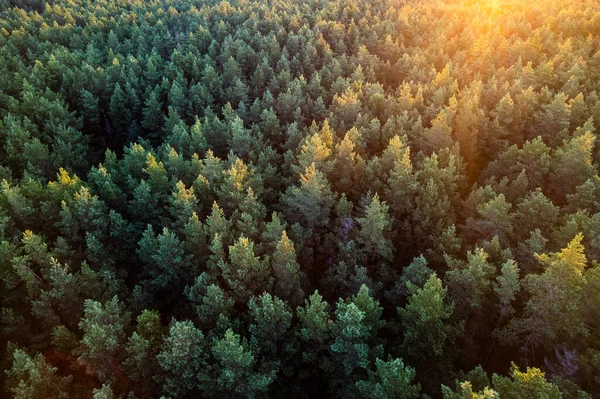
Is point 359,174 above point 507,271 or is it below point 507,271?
above

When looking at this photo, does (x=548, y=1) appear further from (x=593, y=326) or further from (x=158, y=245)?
(x=158, y=245)

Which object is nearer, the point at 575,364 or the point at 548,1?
the point at 575,364

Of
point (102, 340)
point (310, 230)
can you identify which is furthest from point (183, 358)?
point (310, 230)

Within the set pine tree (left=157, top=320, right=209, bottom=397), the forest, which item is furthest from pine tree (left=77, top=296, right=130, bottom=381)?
pine tree (left=157, top=320, right=209, bottom=397)

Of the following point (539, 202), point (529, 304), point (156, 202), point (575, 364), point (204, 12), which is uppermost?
point (204, 12)

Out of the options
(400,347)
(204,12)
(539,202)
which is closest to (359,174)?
(539,202)

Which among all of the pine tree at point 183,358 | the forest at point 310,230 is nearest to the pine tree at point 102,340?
the forest at point 310,230

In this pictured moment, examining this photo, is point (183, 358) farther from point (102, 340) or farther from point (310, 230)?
point (310, 230)

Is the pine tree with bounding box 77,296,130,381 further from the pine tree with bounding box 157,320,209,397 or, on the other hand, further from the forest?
the pine tree with bounding box 157,320,209,397

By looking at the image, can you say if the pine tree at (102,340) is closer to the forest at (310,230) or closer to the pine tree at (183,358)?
the forest at (310,230)

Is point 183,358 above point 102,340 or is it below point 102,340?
below
